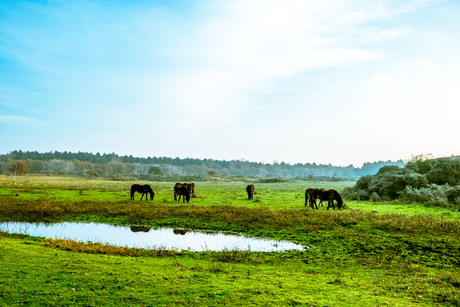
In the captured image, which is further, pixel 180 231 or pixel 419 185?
pixel 419 185

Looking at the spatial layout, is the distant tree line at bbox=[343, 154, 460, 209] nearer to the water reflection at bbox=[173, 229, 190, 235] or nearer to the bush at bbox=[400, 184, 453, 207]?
the bush at bbox=[400, 184, 453, 207]

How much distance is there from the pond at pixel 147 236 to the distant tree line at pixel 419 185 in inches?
738

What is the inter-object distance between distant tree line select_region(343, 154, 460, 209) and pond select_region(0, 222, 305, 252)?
1874 cm

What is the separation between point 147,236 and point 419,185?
28.1 meters

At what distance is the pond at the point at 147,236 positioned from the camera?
13.5 metres

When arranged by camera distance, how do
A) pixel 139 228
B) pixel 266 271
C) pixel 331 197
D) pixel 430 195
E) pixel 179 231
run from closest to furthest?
1. pixel 266 271
2. pixel 179 231
3. pixel 139 228
4. pixel 331 197
5. pixel 430 195

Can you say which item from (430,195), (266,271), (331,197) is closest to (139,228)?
(266,271)

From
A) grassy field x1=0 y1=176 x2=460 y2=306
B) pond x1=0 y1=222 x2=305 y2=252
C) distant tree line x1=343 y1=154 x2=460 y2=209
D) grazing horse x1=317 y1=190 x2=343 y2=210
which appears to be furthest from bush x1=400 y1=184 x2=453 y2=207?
pond x1=0 y1=222 x2=305 y2=252

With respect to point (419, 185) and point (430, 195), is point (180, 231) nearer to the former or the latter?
point (430, 195)

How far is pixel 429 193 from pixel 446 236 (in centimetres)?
1356

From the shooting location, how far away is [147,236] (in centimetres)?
1584

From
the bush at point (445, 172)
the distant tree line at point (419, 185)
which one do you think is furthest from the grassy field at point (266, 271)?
the bush at point (445, 172)

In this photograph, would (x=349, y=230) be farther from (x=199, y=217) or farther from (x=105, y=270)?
(x=105, y=270)

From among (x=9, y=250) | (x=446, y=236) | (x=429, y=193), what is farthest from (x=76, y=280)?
(x=429, y=193)
